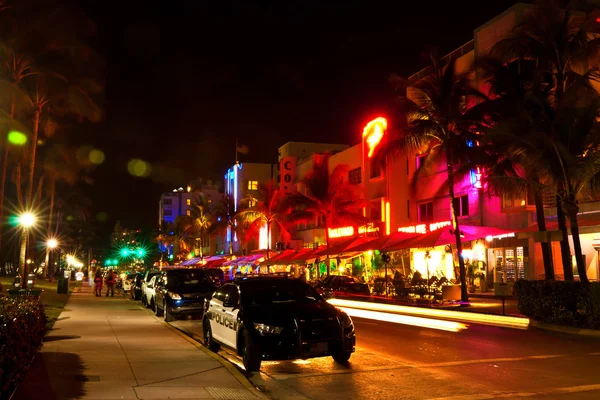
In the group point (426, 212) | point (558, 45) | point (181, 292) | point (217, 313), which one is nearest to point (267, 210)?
point (426, 212)

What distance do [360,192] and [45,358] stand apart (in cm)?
3441

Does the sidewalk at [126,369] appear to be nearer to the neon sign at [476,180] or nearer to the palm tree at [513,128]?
the palm tree at [513,128]

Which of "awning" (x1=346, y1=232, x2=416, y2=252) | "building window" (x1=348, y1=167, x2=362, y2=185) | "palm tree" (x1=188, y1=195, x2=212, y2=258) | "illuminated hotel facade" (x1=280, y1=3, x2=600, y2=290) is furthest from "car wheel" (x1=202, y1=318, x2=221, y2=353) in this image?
"palm tree" (x1=188, y1=195, x2=212, y2=258)

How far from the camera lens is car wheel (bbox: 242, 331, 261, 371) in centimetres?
1039

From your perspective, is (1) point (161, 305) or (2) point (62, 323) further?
(1) point (161, 305)

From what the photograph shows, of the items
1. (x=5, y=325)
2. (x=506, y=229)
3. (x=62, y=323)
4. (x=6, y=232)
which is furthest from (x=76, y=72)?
(x=6, y=232)

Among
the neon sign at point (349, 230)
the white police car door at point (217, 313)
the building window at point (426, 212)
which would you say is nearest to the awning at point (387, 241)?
the building window at point (426, 212)

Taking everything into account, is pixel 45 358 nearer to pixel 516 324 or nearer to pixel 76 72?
pixel 516 324

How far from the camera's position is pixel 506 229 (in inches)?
1172

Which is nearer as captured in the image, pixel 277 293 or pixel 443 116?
pixel 277 293

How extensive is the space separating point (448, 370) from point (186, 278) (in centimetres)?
1398

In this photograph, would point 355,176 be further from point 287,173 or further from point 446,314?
point 446,314

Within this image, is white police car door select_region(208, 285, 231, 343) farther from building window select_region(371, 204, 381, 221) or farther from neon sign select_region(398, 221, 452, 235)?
building window select_region(371, 204, 381, 221)

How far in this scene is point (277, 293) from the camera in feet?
40.2
